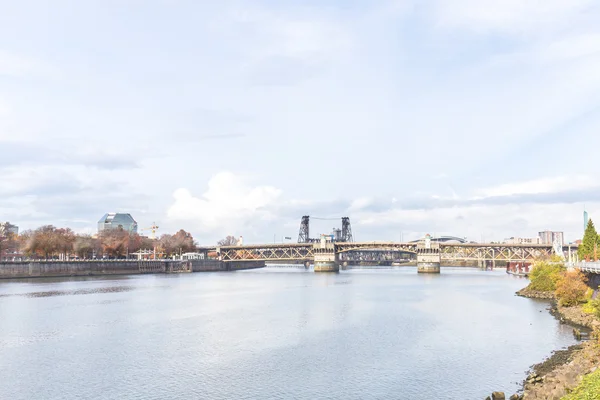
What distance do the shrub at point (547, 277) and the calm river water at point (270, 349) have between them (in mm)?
15713

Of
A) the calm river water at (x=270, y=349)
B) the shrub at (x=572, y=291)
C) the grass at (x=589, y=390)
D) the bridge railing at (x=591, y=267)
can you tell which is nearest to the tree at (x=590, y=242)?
the bridge railing at (x=591, y=267)

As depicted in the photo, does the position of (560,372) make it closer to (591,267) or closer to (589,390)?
(589,390)

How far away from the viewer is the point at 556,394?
3070cm

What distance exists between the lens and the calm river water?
38.1m

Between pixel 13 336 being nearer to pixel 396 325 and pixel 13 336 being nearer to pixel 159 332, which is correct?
pixel 159 332

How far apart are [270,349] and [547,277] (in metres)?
71.4

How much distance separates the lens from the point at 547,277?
103312mm

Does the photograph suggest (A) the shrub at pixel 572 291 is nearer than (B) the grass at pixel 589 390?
No

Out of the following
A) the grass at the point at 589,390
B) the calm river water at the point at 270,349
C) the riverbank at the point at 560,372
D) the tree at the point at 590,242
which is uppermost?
the tree at the point at 590,242

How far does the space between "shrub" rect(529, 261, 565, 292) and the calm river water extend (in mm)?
15713

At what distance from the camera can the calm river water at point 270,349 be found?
38.1 meters

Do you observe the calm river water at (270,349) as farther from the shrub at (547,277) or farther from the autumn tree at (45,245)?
the autumn tree at (45,245)

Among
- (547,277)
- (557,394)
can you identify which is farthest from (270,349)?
(547,277)

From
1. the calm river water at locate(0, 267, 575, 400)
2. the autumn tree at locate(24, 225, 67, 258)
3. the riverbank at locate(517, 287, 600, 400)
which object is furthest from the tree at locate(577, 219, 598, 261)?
the autumn tree at locate(24, 225, 67, 258)
